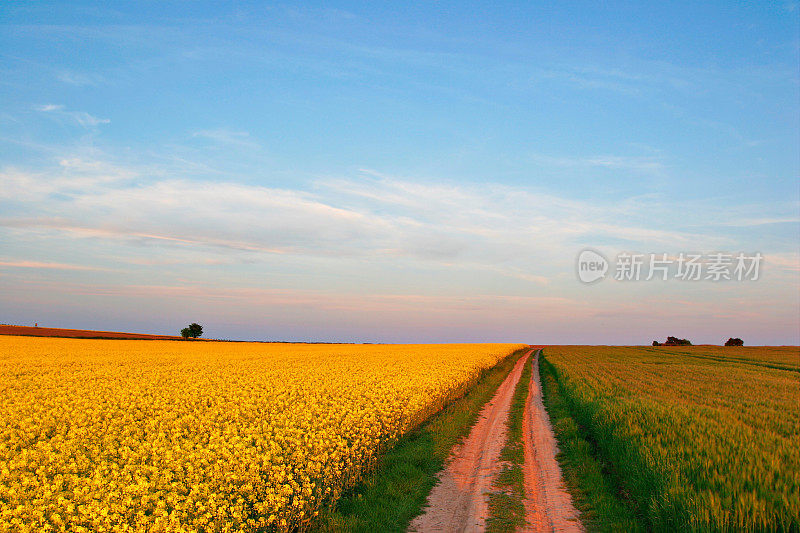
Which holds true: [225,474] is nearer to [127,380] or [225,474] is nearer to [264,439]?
[264,439]

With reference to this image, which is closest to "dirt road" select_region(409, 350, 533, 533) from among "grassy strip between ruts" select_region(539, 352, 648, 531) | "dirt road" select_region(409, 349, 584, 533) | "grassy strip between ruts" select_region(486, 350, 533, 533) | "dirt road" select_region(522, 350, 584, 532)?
"dirt road" select_region(409, 349, 584, 533)

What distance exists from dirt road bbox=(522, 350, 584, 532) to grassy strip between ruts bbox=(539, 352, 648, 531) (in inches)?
7.6

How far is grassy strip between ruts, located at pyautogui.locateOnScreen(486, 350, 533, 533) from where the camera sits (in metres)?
8.03

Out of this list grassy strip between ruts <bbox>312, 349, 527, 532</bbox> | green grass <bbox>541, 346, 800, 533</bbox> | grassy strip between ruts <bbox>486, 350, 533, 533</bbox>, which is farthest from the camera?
grassy strip between ruts <bbox>486, 350, 533, 533</bbox>

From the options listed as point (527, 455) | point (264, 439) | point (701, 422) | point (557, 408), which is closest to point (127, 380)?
point (264, 439)

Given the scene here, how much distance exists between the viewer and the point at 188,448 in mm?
8188

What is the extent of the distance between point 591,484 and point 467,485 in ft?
8.73

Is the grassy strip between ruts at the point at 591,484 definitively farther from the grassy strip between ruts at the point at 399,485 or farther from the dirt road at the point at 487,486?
the grassy strip between ruts at the point at 399,485

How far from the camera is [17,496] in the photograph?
20.2 feet

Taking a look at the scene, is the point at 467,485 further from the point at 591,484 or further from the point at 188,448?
the point at 188,448

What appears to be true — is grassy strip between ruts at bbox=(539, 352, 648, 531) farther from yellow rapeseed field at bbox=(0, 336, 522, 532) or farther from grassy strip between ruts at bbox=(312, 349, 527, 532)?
yellow rapeseed field at bbox=(0, 336, 522, 532)

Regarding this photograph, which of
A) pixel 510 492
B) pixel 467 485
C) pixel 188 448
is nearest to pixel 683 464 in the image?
pixel 510 492

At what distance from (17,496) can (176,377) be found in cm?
1432

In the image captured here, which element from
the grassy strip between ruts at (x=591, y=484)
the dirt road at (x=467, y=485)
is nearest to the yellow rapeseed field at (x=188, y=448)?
the dirt road at (x=467, y=485)
